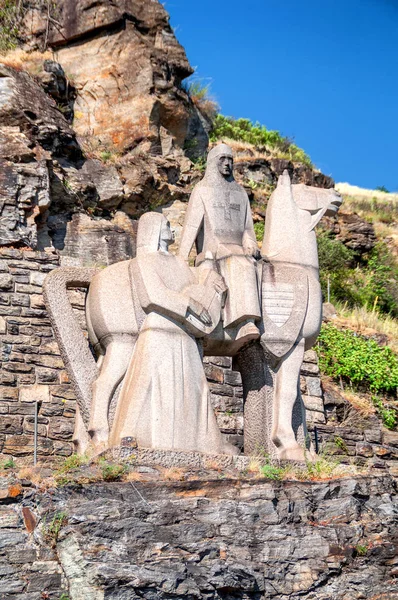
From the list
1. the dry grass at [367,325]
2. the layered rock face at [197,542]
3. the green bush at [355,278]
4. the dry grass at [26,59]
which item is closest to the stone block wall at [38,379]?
the dry grass at [367,325]

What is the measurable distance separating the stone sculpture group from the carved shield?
1 cm

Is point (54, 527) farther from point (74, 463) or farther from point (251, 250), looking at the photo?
point (251, 250)

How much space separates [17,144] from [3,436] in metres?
6.84

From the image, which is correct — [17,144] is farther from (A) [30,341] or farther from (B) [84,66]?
(B) [84,66]

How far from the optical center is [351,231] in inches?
1167

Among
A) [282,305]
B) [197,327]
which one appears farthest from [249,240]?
[197,327]

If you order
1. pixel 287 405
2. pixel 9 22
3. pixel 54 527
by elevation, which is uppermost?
pixel 9 22

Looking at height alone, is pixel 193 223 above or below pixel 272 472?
above

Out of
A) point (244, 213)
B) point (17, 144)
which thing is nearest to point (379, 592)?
point (244, 213)

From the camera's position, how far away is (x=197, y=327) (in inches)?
420

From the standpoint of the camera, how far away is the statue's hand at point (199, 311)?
34.9ft

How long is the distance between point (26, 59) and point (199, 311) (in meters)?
15.2

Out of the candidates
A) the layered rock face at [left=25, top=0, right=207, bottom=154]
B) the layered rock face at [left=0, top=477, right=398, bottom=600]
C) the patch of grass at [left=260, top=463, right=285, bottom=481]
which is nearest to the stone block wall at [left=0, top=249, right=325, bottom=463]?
the patch of grass at [left=260, top=463, right=285, bottom=481]

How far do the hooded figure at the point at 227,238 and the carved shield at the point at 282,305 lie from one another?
0.21 meters
